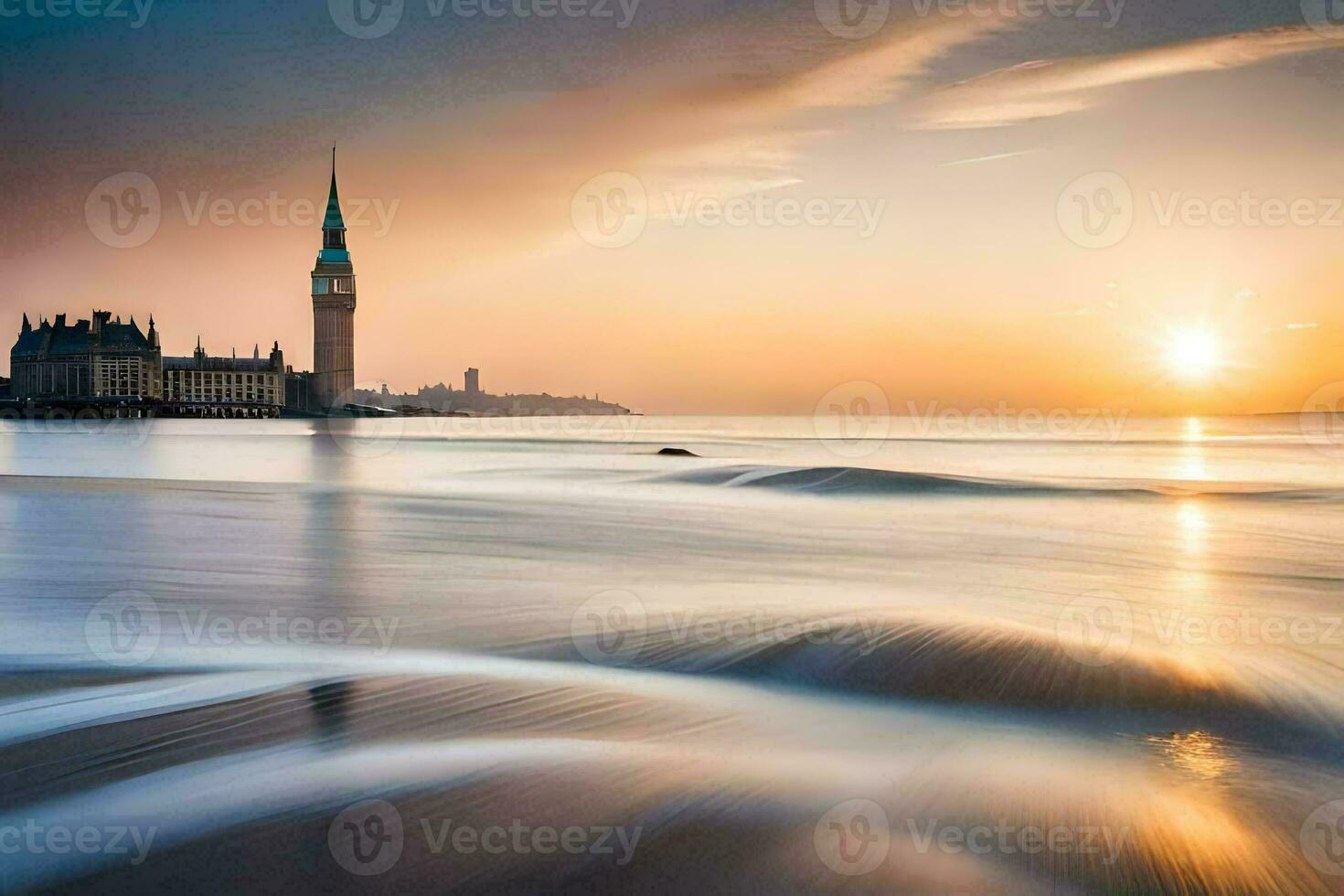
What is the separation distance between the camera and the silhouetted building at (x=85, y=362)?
184 m

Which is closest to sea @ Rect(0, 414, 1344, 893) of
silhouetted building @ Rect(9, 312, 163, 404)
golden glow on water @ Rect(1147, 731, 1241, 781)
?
golden glow on water @ Rect(1147, 731, 1241, 781)

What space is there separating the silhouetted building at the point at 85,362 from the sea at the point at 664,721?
19818 centimetres

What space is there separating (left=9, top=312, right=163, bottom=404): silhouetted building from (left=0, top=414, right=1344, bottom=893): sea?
198176 millimetres

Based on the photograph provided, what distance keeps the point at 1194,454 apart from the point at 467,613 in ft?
210

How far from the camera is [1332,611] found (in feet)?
31.9

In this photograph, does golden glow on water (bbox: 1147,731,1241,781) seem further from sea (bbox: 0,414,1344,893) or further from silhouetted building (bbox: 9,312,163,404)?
silhouetted building (bbox: 9,312,163,404)

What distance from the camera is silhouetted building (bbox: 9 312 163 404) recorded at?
184250 millimetres

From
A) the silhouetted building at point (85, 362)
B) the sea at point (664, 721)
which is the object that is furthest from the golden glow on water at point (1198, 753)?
the silhouetted building at point (85, 362)

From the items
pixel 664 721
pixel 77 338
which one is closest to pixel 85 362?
pixel 77 338

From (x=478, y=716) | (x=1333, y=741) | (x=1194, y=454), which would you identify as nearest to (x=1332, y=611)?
(x=1333, y=741)

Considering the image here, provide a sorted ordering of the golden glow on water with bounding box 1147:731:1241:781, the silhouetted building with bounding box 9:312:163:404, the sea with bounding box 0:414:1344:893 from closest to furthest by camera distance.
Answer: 1. the sea with bounding box 0:414:1344:893
2. the golden glow on water with bounding box 1147:731:1241:781
3. the silhouetted building with bounding box 9:312:163:404

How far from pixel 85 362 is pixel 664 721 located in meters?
211

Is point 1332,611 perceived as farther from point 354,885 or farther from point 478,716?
point 354,885

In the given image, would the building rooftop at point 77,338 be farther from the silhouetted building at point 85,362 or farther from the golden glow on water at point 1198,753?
the golden glow on water at point 1198,753
